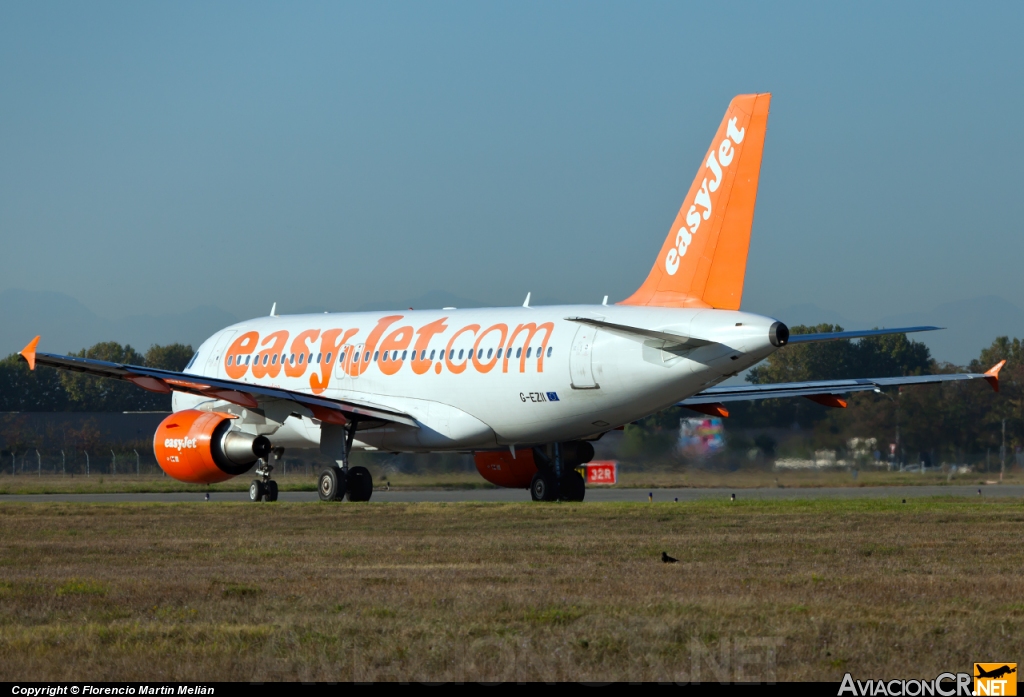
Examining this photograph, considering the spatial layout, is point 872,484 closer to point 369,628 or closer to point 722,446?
point 722,446

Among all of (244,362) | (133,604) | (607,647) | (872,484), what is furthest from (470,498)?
(607,647)

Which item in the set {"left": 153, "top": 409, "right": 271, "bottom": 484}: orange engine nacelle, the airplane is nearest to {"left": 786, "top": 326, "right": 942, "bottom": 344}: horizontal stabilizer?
the airplane

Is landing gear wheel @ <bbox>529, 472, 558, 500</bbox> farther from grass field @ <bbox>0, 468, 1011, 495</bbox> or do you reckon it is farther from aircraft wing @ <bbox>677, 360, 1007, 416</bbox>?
grass field @ <bbox>0, 468, 1011, 495</bbox>

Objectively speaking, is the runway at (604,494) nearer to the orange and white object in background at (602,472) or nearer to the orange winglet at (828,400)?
the orange and white object in background at (602,472)

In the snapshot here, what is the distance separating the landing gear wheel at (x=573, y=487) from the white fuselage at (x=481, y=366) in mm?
1837

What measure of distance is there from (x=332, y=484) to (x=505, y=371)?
14.2 feet

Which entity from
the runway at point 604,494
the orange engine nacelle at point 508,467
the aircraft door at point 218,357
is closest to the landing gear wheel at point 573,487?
the runway at point 604,494

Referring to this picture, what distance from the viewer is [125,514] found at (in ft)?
74.6

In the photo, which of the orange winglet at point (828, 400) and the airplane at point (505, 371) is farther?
the orange winglet at point (828, 400)

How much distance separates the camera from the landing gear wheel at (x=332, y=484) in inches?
1086

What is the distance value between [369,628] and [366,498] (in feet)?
61.8

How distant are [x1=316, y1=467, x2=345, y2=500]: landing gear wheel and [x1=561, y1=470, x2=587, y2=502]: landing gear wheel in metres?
4.66

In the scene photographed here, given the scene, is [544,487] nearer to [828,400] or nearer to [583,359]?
[583,359]

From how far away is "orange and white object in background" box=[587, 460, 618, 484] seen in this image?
38.7 metres
